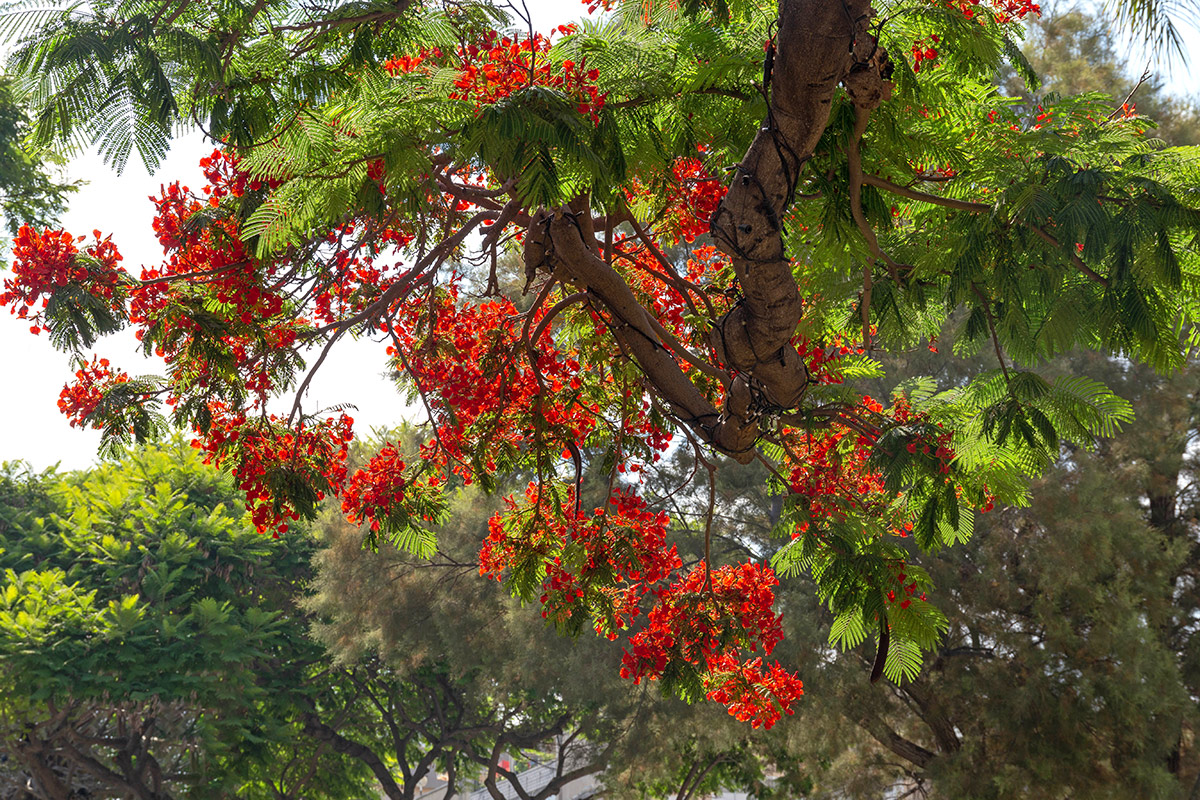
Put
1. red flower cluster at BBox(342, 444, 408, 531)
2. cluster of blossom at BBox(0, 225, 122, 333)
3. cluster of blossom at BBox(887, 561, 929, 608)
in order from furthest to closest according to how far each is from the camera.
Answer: red flower cluster at BBox(342, 444, 408, 531) → cluster of blossom at BBox(887, 561, 929, 608) → cluster of blossom at BBox(0, 225, 122, 333)

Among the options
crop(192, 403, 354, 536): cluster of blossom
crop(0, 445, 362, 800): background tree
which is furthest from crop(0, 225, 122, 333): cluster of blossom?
crop(0, 445, 362, 800): background tree

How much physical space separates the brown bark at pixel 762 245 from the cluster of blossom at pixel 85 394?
1.70m

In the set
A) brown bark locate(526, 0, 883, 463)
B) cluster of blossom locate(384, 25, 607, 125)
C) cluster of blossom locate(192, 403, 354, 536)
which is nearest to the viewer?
brown bark locate(526, 0, 883, 463)

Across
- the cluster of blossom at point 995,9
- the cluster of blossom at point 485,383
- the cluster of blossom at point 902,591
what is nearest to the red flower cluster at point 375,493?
the cluster of blossom at point 485,383

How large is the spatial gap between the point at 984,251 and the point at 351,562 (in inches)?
417

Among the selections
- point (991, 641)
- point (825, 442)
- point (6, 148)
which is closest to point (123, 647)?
point (6, 148)

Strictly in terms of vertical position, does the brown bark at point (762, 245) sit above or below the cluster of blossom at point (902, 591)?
above

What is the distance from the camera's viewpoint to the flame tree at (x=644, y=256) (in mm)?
2129

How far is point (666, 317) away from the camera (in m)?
4.41

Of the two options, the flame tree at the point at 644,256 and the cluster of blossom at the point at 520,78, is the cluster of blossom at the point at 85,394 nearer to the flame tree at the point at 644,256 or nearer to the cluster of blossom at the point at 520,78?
the flame tree at the point at 644,256

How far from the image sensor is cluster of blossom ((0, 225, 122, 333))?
2764 millimetres

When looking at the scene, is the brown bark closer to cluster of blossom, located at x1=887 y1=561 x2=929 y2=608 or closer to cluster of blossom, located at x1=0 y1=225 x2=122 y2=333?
cluster of blossom, located at x1=887 y1=561 x2=929 y2=608

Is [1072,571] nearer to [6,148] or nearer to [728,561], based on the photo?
[728,561]

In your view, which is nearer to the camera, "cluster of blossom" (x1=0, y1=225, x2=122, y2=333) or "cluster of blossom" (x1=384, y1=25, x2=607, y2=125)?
"cluster of blossom" (x1=384, y1=25, x2=607, y2=125)
